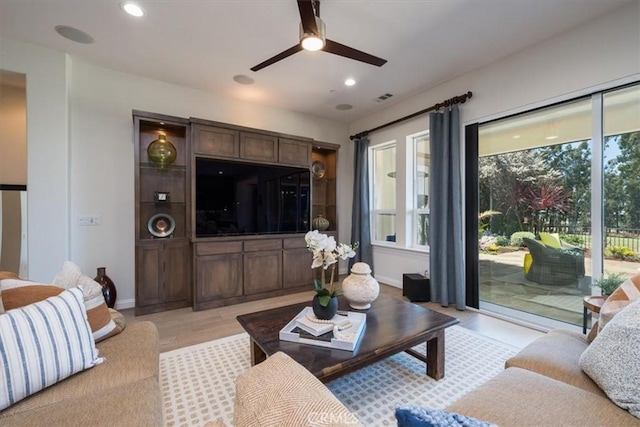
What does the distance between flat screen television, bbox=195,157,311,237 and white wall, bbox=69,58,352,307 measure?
91 centimetres

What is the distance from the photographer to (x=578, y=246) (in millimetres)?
2742

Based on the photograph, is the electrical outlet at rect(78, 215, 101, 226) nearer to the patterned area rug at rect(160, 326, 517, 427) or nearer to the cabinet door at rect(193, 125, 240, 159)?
the cabinet door at rect(193, 125, 240, 159)

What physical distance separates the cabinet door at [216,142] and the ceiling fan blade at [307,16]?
6.71 feet

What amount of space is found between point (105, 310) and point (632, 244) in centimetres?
407

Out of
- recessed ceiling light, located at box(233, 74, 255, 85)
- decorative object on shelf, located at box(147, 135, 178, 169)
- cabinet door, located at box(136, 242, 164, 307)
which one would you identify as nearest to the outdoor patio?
recessed ceiling light, located at box(233, 74, 255, 85)

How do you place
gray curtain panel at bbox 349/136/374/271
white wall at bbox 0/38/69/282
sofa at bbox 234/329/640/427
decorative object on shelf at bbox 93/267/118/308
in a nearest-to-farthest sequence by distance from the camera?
sofa at bbox 234/329/640/427, white wall at bbox 0/38/69/282, decorative object on shelf at bbox 93/267/118/308, gray curtain panel at bbox 349/136/374/271

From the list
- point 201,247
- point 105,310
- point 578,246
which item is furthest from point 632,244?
point 201,247

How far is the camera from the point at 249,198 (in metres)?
3.95

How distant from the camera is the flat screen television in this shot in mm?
3619

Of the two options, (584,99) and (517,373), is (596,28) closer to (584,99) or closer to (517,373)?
(584,99)

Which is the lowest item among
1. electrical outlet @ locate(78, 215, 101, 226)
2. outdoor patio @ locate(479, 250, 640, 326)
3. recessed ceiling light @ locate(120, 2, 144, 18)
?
outdoor patio @ locate(479, 250, 640, 326)

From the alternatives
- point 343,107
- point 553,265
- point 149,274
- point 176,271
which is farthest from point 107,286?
point 553,265

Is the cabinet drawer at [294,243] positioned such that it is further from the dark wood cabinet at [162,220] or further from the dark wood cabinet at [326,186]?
the dark wood cabinet at [162,220]

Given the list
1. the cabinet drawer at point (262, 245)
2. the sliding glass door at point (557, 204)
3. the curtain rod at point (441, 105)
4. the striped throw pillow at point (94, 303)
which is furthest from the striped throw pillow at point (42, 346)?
the curtain rod at point (441, 105)
